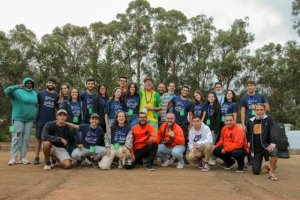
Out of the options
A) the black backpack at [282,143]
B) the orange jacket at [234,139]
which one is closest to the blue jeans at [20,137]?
the orange jacket at [234,139]

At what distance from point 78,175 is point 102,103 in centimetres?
212

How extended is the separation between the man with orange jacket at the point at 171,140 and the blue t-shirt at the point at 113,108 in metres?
0.95

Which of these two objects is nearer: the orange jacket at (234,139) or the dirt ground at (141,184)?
the dirt ground at (141,184)

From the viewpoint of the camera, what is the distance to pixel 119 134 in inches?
311

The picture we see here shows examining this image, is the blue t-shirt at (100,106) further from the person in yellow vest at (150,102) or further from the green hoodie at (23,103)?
the green hoodie at (23,103)

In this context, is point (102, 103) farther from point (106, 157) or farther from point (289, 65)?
point (289, 65)

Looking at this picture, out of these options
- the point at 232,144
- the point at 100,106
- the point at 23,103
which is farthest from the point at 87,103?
the point at 232,144

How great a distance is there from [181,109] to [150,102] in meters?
0.69

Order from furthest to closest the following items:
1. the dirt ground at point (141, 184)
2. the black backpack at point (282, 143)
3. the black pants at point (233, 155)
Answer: the black backpack at point (282, 143), the black pants at point (233, 155), the dirt ground at point (141, 184)

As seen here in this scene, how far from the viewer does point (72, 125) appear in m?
7.90

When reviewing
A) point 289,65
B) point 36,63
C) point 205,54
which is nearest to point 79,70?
point 36,63

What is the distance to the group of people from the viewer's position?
300 inches

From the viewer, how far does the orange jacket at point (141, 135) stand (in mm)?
7977

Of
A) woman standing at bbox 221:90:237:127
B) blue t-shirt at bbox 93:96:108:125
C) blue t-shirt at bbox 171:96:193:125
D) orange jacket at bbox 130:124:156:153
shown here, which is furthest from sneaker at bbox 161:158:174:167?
blue t-shirt at bbox 93:96:108:125
